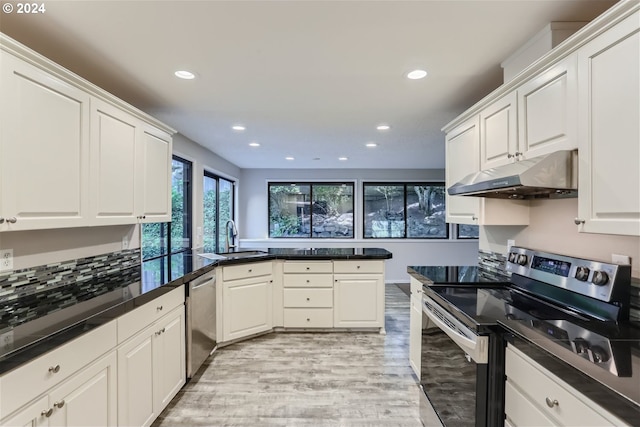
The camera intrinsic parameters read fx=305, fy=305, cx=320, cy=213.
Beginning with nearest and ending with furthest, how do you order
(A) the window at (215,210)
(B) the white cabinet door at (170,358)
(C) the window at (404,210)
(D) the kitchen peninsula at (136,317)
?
(D) the kitchen peninsula at (136,317) < (B) the white cabinet door at (170,358) < (A) the window at (215,210) < (C) the window at (404,210)

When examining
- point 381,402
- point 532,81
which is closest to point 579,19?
point 532,81

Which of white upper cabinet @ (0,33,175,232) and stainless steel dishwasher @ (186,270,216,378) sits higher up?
white upper cabinet @ (0,33,175,232)

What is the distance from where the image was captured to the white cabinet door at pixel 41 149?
135cm

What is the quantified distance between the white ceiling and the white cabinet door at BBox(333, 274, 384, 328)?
177 cm

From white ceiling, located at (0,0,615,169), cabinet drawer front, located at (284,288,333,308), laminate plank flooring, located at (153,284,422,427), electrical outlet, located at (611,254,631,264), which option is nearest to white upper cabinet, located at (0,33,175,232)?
white ceiling, located at (0,0,615,169)

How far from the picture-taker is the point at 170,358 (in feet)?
7.11

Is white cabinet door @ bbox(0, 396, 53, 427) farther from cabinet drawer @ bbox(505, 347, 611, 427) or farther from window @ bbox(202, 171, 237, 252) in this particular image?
window @ bbox(202, 171, 237, 252)

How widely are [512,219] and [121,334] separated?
2516 mm

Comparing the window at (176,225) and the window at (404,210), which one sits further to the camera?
the window at (404,210)

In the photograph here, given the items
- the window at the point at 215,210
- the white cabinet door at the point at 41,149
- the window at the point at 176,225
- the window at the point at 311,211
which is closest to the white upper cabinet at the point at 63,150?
the white cabinet door at the point at 41,149

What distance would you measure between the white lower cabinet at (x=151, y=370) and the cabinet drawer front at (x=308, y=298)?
138 cm

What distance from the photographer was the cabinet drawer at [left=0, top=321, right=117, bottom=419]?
3.35ft

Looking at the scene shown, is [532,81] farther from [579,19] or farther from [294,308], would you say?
[294,308]

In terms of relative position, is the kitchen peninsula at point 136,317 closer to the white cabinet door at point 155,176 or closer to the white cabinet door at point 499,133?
the white cabinet door at point 155,176
